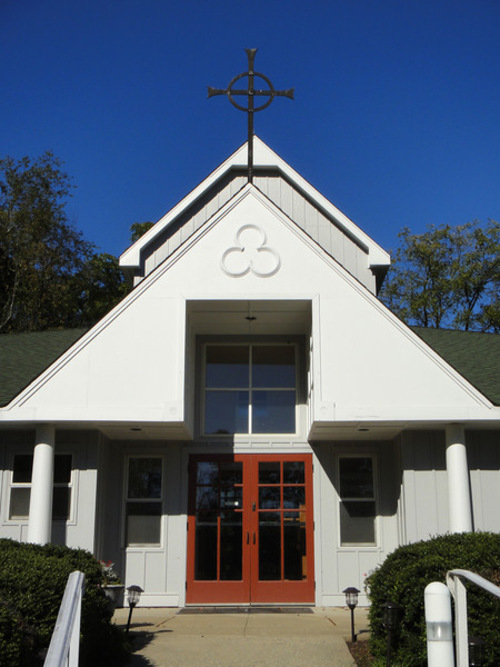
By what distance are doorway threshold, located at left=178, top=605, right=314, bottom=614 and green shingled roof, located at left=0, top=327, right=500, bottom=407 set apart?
4.54m

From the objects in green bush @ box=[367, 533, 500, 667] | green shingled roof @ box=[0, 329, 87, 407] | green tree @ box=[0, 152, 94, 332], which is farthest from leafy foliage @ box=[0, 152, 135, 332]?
green bush @ box=[367, 533, 500, 667]

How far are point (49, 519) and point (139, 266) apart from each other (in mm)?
7108

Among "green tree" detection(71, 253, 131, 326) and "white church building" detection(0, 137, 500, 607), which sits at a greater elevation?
"green tree" detection(71, 253, 131, 326)

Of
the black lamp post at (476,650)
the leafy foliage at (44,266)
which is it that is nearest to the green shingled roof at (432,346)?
the black lamp post at (476,650)

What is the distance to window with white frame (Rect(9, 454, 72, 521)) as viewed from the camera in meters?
11.6

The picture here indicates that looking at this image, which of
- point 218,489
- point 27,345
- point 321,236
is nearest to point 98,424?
point 218,489

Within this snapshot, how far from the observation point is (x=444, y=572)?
6871mm

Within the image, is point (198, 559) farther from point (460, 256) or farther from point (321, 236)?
point (460, 256)

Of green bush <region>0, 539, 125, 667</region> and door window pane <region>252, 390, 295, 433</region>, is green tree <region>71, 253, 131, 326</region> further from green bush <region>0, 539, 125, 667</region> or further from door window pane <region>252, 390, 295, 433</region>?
green bush <region>0, 539, 125, 667</region>

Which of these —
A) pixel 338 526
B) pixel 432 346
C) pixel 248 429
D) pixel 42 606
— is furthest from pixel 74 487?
pixel 432 346

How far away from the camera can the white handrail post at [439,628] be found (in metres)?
4.87

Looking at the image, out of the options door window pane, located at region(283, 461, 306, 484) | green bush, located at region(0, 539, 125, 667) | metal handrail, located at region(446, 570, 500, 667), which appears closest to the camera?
metal handrail, located at region(446, 570, 500, 667)

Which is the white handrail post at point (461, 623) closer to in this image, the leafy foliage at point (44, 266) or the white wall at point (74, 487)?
the white wall at point (74, 487)

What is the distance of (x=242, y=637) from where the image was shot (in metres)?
8.97
